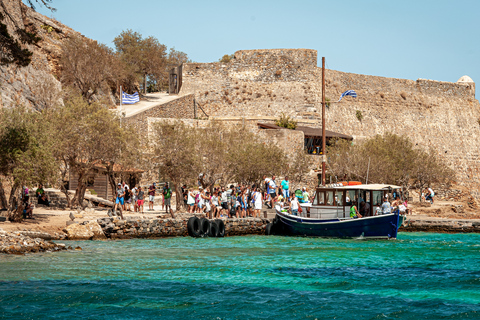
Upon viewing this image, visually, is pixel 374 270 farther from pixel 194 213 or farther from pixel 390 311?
pixel 194 213

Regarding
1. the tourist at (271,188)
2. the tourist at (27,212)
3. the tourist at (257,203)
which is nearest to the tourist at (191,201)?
the tourist at (257,203)

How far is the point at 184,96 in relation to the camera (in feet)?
157

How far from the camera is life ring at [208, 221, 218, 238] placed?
24.4 meters

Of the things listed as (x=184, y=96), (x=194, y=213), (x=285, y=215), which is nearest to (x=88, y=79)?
(x=184, y=96)

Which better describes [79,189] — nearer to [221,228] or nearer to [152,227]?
[152,227]

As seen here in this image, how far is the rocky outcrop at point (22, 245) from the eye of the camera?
1694 centimetres

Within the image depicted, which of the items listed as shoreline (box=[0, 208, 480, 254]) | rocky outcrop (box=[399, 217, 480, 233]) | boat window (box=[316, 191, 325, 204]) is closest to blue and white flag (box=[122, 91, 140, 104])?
shoreline (box=[0, 208, 480, 254])

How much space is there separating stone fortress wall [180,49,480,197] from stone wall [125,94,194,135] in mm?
1661

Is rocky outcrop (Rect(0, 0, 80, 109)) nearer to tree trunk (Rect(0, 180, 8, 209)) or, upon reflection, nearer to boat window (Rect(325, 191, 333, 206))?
tree trunk (Rect(0, 180, 8, 209))

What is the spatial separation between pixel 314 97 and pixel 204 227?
27357mm

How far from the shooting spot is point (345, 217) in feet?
79.2

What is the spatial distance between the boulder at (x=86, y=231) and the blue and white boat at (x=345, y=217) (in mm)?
8206

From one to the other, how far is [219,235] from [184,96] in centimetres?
2504

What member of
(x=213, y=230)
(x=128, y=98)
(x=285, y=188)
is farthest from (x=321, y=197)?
(x=128, y=98)
